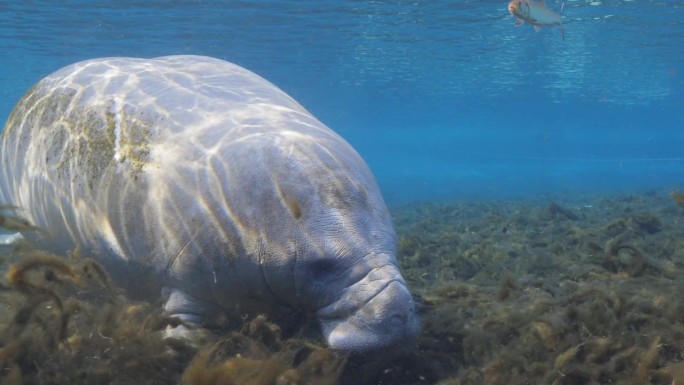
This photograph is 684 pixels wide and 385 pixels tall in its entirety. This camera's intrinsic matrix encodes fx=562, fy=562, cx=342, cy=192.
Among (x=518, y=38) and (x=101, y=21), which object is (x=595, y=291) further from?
(x=518, y=38)

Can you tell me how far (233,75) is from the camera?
17.5ft

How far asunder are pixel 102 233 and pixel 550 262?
4972mm

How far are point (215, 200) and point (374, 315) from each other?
1.38 metres

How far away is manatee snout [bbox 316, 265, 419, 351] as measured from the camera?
131 inches

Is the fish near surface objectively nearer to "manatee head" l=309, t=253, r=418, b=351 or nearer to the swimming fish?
the swimming fish

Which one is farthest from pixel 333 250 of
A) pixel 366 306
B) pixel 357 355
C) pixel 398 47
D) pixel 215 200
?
pixel 398 47

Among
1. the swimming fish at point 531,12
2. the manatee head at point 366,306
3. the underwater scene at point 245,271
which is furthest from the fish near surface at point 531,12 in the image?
the manatee head at point 366,306

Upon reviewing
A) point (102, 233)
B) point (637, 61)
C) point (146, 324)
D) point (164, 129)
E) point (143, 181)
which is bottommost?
point (637, 61)

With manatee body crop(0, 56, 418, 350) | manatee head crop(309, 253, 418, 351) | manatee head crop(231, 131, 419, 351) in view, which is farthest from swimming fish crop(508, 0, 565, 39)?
manatee head crop(309, 253, 418, 351)

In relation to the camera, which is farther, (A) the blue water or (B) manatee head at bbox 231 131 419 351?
(A) the blue water

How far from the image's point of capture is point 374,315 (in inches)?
131

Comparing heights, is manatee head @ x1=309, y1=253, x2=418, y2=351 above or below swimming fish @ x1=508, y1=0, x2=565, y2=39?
below

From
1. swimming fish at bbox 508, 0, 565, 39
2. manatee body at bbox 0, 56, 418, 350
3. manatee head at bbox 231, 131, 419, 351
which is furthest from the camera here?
swimming fish at bbox 508, 0, 565, 39

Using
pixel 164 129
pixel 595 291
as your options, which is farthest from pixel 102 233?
pixel 595 291
